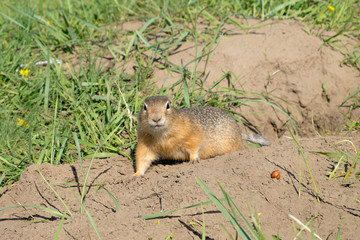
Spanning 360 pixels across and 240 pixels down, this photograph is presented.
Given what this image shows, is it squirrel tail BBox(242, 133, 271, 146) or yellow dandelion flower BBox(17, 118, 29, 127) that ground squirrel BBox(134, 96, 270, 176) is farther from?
yellow dandelion flower BBox(17, 118, 29, 127)

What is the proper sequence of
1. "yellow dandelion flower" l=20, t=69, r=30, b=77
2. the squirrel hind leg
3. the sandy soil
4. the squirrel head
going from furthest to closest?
"yellow dandelion flower" l=20, t=69, r=30, b=77 < the squirrel hind leg < the squirrel head < the sandy soil

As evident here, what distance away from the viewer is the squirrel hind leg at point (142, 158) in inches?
171

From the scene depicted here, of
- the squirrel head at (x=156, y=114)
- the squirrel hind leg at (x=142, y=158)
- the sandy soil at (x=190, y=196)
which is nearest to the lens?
the sandy soil at (x=190, y=196)

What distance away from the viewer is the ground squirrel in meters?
4.07

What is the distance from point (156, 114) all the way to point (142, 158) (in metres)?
0.62

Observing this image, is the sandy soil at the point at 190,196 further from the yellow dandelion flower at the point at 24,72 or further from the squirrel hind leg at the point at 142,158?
the yellow dandelion flower at the point at 24,72

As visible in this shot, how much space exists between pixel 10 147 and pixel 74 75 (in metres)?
1.26

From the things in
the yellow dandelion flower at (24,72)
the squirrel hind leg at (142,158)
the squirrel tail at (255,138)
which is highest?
the yellow dandelion flower at (24,72)

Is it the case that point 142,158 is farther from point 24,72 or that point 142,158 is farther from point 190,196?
point 24,72

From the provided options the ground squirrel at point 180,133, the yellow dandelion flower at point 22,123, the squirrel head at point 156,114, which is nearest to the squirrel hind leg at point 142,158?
the ground squirrel at point 180,133

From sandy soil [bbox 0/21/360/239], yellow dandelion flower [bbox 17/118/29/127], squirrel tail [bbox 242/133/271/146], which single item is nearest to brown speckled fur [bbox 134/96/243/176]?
sandy soil [bbox 0/21/360/239]

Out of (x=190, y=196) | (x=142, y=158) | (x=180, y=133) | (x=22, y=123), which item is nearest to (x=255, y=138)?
(x=180, y=133)

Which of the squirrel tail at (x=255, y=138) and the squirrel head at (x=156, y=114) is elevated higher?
the squirrel head at (x=156, y=114)

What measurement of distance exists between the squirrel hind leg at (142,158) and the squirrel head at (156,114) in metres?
0.24
